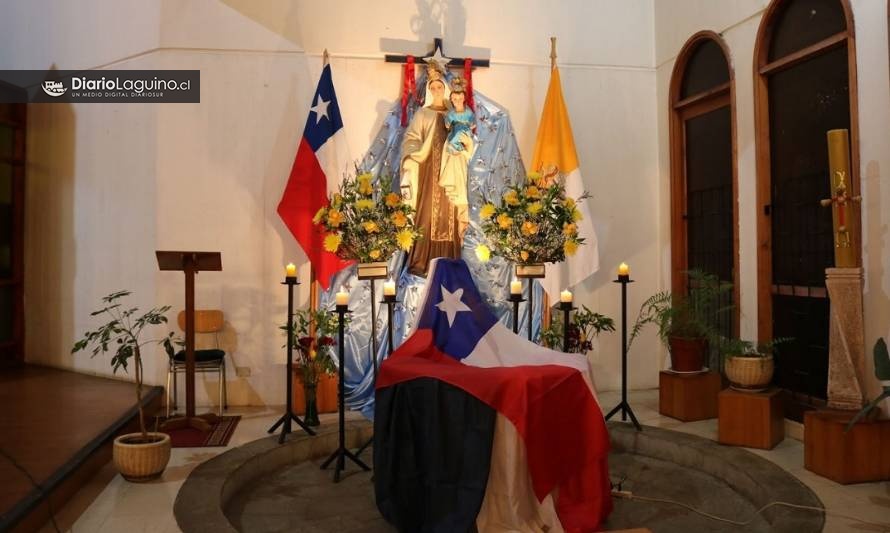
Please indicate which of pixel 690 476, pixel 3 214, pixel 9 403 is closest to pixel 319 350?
pixel 9 403

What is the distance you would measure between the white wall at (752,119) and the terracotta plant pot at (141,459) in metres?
4.09

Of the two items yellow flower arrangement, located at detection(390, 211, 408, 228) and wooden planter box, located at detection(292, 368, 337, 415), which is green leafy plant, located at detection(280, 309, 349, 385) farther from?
yellow flower arrangement, located at detection(390, 211, 408, 228)

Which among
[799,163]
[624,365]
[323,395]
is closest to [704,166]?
[799,163]

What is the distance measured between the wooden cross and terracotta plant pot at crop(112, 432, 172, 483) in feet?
12.2

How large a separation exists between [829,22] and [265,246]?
446 cm

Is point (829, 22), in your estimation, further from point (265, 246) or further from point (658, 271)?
point (265, 246)

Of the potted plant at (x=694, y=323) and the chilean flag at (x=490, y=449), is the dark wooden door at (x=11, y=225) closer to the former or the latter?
the chilean flag at (x=490, y=449)

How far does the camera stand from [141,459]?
3.69m

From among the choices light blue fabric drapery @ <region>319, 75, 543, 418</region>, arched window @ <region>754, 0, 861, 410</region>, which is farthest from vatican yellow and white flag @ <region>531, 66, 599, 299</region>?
arched window @ <region>754, 0, 861, 410</region>

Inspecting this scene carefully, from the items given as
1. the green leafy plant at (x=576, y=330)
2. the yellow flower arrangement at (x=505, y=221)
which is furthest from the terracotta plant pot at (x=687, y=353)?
the yellow flower arrangement at (x=505, y=221)

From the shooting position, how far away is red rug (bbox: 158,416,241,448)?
14.8 feet

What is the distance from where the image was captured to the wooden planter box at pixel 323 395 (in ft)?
17.9

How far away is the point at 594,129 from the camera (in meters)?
6.35

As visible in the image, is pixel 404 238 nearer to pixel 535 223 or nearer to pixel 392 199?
pixel 392 199
